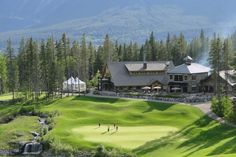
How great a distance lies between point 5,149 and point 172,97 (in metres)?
48.0

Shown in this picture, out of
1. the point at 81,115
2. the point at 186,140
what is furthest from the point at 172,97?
the point at 186,140

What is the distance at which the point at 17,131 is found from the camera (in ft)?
301

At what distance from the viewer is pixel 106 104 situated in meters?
115

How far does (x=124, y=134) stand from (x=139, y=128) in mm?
6197

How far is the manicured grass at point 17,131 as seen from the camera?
8612 centimetres

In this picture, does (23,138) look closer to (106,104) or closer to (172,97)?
(106,104)

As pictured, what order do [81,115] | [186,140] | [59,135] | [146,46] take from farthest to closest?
[146,46], [81,115], [59,135], [186,140]

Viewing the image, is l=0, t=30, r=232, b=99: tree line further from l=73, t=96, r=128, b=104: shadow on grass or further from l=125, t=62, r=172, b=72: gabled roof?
l=73, t=96, r=128, b=104: shadow on grass

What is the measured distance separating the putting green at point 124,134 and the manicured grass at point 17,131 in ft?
27.4

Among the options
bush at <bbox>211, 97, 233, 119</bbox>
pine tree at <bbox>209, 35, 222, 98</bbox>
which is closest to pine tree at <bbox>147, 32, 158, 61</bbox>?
pine tree at <bbox>209, 35, 222, 98</bbox>

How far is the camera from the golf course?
75.9m

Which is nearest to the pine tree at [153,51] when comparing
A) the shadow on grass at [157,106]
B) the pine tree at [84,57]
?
the pine tree at [84,57]

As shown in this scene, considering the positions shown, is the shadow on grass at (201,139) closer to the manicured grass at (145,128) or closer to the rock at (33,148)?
the manicured grass at (145,128)

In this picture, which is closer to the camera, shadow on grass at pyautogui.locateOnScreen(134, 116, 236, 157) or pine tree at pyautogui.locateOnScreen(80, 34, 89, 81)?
shadow on grass at pyautogui.locateOnScreen(134, 116, 236, 157)
